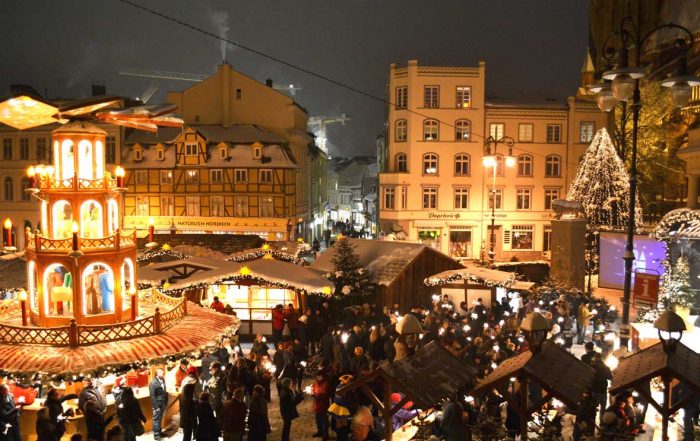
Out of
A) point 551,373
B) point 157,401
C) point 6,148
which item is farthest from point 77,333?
point 6,148

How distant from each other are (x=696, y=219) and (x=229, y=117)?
3576 centimetres

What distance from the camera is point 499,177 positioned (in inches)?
1693

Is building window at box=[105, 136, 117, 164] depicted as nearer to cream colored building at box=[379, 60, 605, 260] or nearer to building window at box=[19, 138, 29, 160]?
building window at box=[19, 138, 29, 160]

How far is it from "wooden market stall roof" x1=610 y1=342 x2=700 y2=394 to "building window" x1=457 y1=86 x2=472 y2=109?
112 feet

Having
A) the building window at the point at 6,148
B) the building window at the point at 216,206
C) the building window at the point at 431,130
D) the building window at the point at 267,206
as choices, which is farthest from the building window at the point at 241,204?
the building window at the point at 6,148

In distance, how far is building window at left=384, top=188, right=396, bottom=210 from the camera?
42947 mm

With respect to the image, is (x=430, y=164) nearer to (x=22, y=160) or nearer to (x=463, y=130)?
(x=463, y=130)

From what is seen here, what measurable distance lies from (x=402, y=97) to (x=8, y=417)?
34.5 meters

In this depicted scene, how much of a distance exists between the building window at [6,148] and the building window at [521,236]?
3585 cm

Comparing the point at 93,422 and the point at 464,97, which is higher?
the point at 464,97

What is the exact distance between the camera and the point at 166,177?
149 ft

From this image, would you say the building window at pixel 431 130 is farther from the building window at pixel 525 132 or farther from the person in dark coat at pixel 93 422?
the person in dark coat at pixel 93 422

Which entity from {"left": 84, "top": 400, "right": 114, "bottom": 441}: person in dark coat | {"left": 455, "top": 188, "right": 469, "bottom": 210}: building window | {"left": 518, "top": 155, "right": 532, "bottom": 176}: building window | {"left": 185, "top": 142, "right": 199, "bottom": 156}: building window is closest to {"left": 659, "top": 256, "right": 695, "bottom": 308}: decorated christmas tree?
{"left": 84, "top": 400, "right": 114, "bottom": 441}: person in dark coat

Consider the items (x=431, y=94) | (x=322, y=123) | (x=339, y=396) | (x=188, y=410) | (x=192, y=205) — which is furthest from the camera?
(x=322, y=123)
